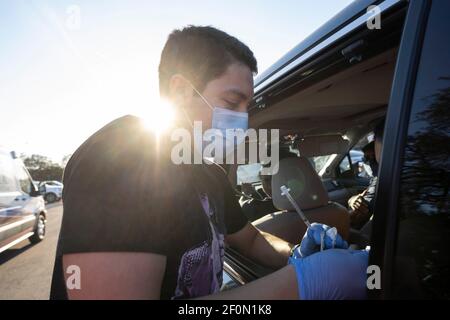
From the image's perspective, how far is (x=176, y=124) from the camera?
136 cm

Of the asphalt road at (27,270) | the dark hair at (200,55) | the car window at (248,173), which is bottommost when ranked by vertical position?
the asphalt road at (27,270)

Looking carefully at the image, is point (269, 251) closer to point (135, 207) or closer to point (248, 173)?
point (135, 207)

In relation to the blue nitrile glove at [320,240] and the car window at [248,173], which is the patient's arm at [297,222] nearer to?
the blue nitrile glove at [320,240]

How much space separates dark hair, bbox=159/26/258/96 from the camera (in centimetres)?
140

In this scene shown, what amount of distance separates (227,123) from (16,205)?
21.7 feet

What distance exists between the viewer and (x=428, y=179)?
805mm

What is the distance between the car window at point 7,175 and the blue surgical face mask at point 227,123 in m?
5.94

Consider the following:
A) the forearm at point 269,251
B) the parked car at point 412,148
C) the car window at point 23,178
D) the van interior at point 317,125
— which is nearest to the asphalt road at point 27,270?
the car window at point 23,178

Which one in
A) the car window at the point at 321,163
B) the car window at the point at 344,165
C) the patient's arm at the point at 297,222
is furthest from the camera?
the car window at the point at 344,165

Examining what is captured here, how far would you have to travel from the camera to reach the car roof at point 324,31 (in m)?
1.11

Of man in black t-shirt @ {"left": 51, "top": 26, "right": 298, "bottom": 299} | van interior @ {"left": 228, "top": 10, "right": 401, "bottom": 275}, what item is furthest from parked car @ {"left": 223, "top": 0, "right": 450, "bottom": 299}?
man in black t-shirt @ {"left": 51, "top": 26, "right": 298, "bottom": 299}
